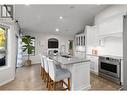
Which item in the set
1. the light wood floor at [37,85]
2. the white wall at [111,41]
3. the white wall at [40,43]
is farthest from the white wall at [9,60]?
the white wall at [40,43]

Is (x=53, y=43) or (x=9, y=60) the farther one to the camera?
(x=53, y=43)

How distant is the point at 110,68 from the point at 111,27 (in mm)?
1503

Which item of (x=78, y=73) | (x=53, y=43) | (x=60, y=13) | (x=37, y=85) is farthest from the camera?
(x=53, y=43)

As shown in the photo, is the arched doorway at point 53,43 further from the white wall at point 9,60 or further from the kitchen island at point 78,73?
the kitchen island at point 78,73

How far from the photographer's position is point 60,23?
23.2ft

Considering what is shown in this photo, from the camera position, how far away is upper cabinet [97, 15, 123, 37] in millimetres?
3876

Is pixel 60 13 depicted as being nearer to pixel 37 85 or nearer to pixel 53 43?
pixel 37 85

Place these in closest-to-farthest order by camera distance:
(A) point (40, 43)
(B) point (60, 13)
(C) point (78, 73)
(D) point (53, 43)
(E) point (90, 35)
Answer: (C) point (78, 73) < (B) point (60, 13) < (E) point (90, 35) < (A) point (40, 43) < (D) point (53, 43)

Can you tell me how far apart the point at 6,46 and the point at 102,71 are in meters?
3.79

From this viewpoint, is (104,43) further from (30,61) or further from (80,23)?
(30,61)

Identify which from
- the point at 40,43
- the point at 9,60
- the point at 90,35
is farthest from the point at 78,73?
the point at 40,43

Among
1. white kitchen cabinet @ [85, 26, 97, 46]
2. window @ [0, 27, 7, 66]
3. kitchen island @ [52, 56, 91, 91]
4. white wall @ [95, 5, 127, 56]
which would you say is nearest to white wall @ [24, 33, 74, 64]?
white kitchen cabinet @ [85, 26, 97, 46]

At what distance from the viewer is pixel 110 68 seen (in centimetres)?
425
